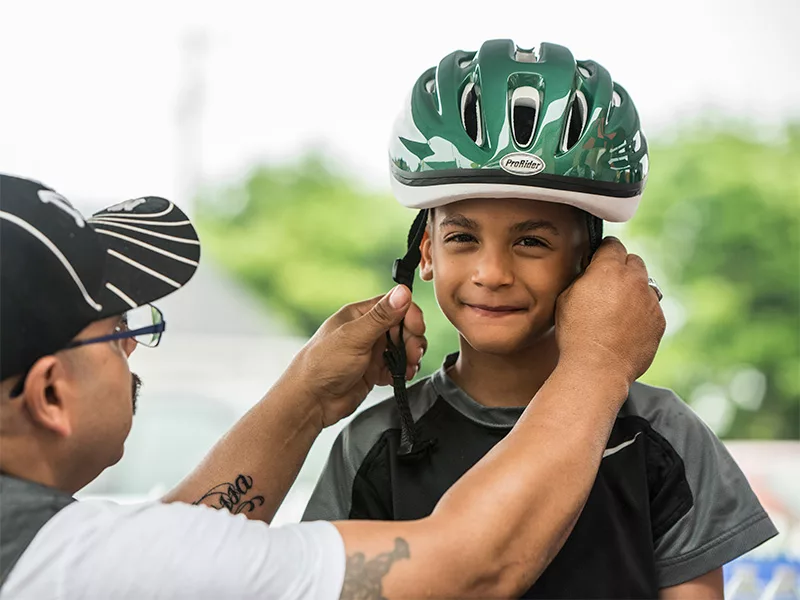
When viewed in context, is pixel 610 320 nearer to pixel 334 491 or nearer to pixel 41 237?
pixel 334 491

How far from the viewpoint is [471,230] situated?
2012mm

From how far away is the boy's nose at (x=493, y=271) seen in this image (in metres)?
1.93

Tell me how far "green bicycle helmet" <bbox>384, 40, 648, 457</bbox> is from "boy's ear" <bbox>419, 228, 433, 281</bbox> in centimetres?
4

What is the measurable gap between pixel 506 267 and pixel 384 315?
283 millimetres

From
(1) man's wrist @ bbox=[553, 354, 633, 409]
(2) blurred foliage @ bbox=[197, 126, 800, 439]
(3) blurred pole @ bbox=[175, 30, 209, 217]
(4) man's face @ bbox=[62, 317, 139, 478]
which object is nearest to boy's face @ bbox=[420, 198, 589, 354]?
(1) man's wrist @ bbox=[553, 354, 633, 409]

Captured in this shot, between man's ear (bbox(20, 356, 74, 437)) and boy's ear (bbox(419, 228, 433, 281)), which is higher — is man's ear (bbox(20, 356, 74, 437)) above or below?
below

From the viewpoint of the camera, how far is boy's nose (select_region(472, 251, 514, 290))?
1.93 m

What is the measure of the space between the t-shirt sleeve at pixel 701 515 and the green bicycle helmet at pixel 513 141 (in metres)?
0.48

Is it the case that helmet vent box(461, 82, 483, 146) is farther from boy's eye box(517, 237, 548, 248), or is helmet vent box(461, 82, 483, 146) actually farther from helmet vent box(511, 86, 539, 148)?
boy's eye box(517, 237, 548, 248)

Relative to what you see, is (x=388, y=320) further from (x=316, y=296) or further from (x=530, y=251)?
(x=316, y=296)

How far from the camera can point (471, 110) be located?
6.98 feet

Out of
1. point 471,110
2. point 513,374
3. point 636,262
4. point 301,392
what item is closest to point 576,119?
point 471,110

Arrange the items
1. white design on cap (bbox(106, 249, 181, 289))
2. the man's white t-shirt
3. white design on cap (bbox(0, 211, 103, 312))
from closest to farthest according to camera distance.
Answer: the man's white t-shirt
white design on cap (bbox(0, 211, 103, 312))
white design on cap (bbox(106, 249, 181, 289))

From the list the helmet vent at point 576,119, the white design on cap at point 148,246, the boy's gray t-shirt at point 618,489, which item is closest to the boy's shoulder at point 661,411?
the boy's gray t-shirt at point 618,489
